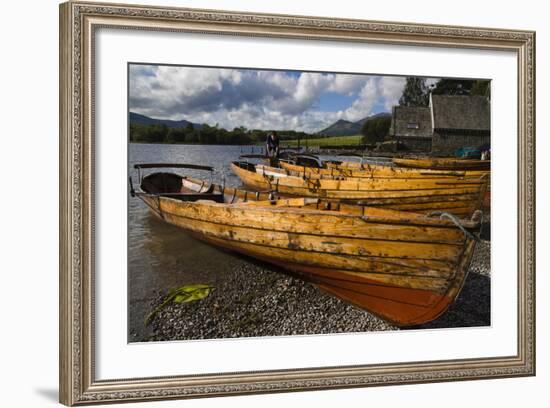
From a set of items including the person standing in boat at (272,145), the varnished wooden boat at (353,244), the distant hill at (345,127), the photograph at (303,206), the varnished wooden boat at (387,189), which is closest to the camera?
the photograph at (303,206)

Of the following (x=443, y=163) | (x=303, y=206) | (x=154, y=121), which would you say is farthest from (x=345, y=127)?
(x=154, y=121)

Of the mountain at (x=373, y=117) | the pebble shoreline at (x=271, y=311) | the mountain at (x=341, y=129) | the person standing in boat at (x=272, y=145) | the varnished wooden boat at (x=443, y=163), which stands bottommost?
the pebble shoreline at (x=271, y=311)

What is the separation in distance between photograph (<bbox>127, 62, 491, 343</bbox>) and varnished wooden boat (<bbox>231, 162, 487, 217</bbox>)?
12 mm

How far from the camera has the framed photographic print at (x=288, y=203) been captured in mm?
4484

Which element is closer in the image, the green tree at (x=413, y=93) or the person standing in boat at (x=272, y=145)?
the person standing in boat at (x=272, y=145)

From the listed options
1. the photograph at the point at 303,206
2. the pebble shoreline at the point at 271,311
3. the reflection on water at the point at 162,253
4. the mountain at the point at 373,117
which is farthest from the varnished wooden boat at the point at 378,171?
the reflection on water at the point at 162,253

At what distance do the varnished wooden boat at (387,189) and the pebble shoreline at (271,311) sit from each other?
401 mm

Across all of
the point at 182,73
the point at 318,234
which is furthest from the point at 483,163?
the point at 182,73

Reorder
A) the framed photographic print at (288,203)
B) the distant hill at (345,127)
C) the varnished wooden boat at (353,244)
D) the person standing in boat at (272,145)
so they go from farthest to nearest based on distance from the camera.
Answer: the distant hill at (345,127), the person standing in boat at (272,145), the varnished wooden boat at (353,244), the framed photographic print at (288,203)

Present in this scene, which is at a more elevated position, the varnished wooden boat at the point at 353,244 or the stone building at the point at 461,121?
the stone building at the point at 461,121

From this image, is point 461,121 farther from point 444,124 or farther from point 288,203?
point 288,203

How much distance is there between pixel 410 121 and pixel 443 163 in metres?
0.57

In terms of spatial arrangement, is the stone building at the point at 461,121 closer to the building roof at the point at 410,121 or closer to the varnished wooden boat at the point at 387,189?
the building roof at the point at 410,121

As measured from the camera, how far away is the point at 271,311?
497 cm
